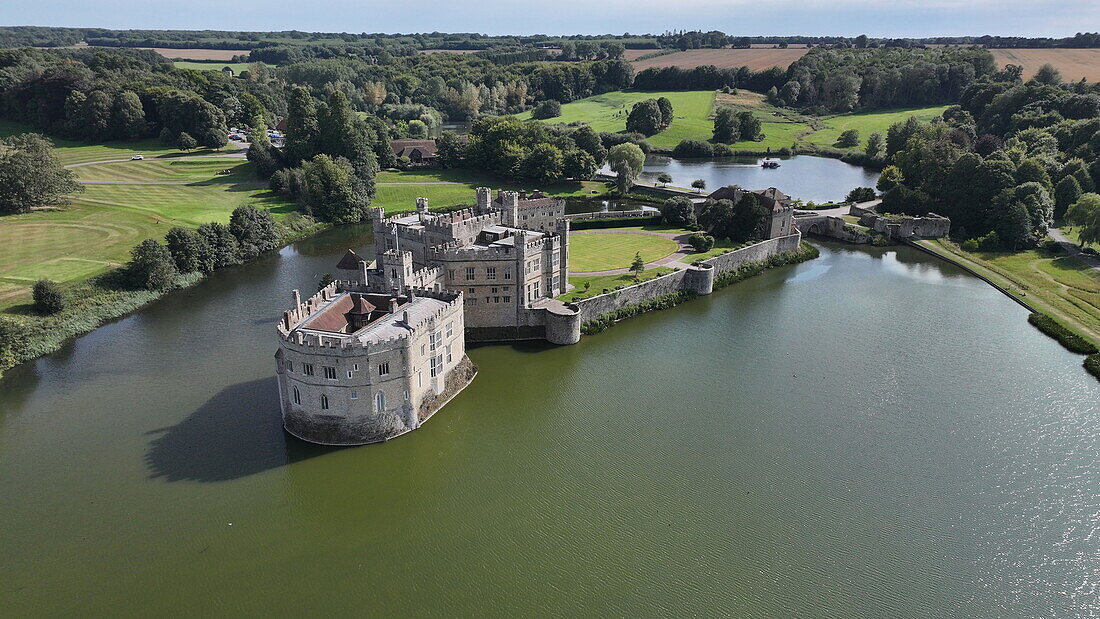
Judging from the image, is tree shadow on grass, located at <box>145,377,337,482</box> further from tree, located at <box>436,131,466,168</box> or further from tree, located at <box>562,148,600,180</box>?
tree, located at <box>436,131,466,168</box>

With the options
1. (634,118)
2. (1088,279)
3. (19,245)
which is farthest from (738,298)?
(634,118)

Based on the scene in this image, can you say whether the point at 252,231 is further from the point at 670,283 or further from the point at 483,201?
the point at 670,283

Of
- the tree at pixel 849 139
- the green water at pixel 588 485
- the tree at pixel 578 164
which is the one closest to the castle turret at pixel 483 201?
the green water at pixel 588 485

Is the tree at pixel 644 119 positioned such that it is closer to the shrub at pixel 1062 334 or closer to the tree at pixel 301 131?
the tree at pixel 301 131

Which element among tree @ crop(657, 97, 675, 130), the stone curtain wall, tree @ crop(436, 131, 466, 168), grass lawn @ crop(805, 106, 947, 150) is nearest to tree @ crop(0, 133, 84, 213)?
tree @ crop(436, 131, 466, 168)

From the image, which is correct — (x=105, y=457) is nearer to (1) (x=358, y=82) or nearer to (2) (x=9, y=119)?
(2) (x=9, y=119)

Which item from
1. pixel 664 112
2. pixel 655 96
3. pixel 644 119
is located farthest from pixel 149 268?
pixel 655 96

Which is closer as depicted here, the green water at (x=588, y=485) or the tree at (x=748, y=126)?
the green water at (x=588, y=485)
